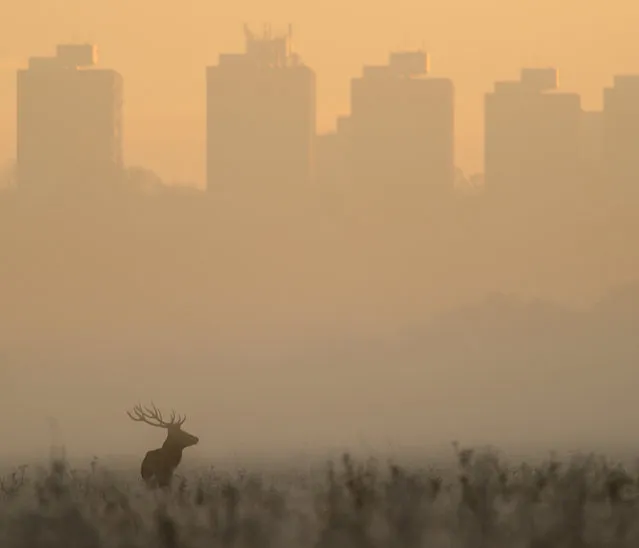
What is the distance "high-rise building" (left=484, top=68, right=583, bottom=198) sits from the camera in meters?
68.1

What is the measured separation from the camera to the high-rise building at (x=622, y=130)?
6031cm

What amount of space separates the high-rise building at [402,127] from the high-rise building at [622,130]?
8.31 meters

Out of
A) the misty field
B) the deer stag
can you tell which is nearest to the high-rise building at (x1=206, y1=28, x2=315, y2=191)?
the deer stag

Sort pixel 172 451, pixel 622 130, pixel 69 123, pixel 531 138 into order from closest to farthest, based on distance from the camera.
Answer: pixel 172 451 → pixel 622 130 → pixel 531 138 → pixel 69 123

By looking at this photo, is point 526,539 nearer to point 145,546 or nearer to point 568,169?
point 145,546

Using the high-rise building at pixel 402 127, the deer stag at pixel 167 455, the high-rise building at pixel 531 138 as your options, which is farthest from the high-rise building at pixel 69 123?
the deer stag at pixel 167 455

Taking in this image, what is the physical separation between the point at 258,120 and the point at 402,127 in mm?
10305

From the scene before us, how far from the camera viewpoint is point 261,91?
7269 centimetres

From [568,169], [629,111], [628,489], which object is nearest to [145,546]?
[628,489]

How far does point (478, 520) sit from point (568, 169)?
237 feet

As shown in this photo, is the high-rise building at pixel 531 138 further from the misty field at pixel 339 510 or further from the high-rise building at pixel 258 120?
the misty field at pixel 339 510

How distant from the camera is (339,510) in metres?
9.84

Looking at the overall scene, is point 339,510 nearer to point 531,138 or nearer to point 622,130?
point 622,130

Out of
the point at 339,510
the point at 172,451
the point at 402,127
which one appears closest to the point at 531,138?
the point at 402,127
